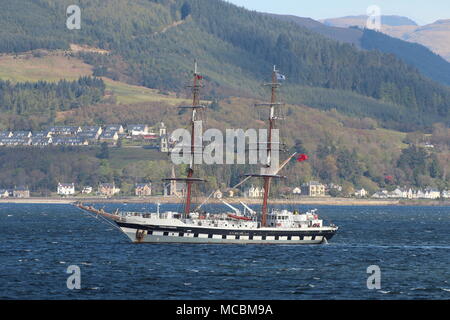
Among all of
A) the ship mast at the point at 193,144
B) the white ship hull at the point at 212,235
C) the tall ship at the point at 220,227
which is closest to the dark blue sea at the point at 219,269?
the white ship hull at the point at 212,235

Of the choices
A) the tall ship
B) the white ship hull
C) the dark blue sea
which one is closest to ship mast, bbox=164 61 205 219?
the tall ship

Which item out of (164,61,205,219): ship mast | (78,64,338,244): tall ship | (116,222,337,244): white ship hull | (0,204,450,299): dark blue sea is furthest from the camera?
(164,61,205,219): ship mast

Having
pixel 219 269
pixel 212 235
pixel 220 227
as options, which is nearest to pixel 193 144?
pixel 220 227

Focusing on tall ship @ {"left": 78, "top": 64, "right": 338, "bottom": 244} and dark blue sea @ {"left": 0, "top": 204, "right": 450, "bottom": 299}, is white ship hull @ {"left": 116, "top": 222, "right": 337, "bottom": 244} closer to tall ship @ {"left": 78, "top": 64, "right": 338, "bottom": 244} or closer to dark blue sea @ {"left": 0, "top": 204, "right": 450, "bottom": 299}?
tall ship @ {"left": 78, "top": 64, "right": 338, "bottom": 244}

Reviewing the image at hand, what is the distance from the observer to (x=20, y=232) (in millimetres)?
156875

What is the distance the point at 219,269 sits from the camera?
95.2 metres

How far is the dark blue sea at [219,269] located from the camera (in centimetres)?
7981

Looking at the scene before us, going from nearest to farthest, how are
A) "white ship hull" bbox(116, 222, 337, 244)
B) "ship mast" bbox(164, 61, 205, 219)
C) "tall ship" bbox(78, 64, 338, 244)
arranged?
"tall ship" bbox(78, 64, 338, 244)
"white ship hull" bbox(116, 222, 337, 244)
"ship mast" bbox(164, 61, 205, 219)

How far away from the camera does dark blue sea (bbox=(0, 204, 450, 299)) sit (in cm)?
7981

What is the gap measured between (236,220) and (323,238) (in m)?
11.9

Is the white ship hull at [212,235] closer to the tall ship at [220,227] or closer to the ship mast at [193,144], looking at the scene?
the tall ship at [220,227]
